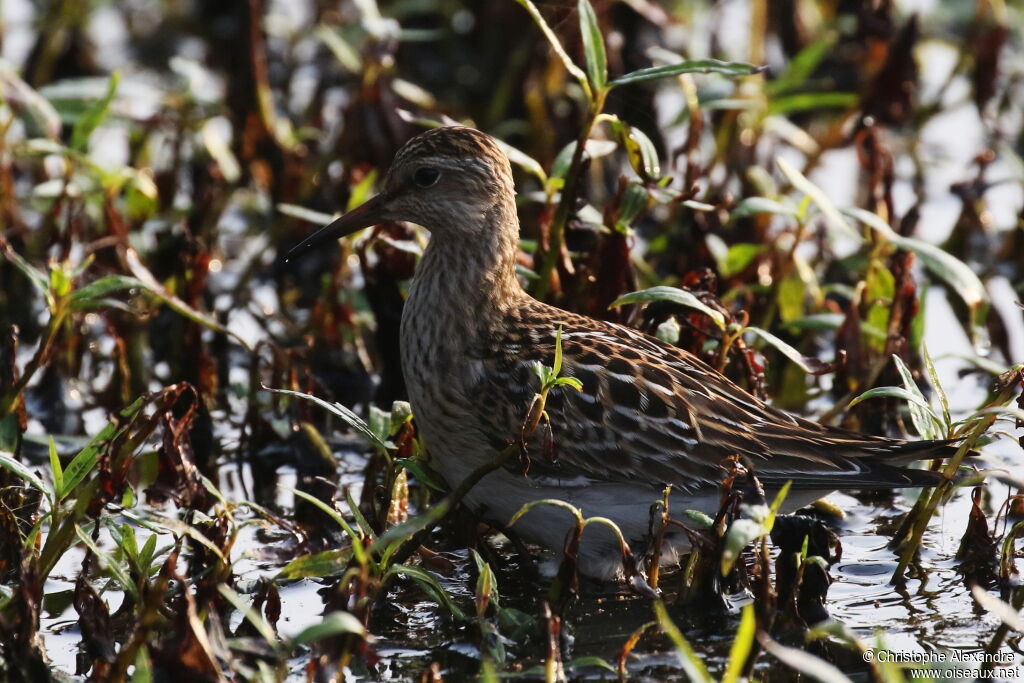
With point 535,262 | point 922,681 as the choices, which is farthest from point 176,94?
point 922,681

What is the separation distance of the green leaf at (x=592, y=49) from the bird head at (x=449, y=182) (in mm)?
436

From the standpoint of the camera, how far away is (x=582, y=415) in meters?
5.06

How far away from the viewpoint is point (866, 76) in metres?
9.29

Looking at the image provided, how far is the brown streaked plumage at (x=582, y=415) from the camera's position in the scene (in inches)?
195

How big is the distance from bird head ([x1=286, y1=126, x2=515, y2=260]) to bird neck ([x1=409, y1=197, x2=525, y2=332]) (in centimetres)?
1

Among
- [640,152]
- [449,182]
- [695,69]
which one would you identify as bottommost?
[449,182]

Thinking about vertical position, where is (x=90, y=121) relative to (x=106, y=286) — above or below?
above

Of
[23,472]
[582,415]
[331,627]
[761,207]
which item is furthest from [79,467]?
[761,207]

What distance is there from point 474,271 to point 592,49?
35.8 inches

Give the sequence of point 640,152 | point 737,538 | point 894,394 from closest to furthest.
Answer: point 737,538, point 894,394, point 640,152

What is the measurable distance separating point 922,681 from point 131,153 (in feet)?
19.7

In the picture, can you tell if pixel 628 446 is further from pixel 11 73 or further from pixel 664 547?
pixel 11 73

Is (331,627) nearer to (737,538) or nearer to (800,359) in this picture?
(737,538)

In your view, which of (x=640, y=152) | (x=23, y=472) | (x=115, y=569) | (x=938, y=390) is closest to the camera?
(x=115, y=569)
